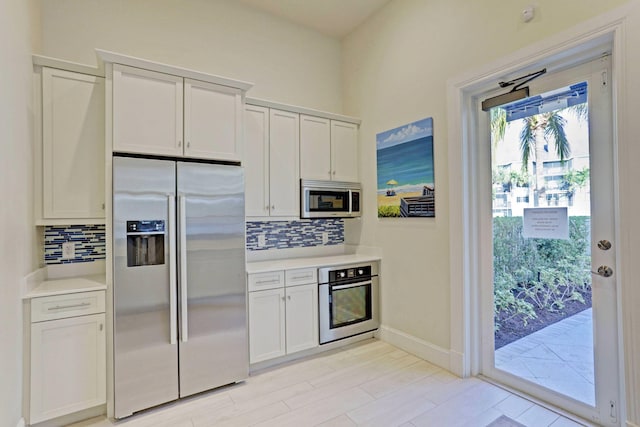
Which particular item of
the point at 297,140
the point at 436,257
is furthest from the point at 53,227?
the point at 436,257

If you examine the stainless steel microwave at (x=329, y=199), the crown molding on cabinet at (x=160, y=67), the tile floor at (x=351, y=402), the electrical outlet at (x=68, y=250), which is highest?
the crown molding on cabinet at (x=160, y=67)

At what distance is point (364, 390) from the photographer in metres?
2.51

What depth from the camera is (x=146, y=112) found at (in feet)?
7.71

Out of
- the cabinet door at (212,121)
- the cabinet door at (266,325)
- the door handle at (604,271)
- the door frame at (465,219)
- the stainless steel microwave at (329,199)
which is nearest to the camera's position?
the door handle at (604,271)

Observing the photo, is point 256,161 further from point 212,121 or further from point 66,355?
point 66,355

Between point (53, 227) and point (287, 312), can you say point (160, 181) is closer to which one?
point (53, 227)

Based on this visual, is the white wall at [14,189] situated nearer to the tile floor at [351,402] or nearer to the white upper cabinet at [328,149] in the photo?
the tile floor at [351,402]

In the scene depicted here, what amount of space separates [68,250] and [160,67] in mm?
1591

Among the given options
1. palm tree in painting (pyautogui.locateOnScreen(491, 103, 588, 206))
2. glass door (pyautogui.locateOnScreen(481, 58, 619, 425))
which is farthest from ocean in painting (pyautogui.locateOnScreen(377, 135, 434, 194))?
palm tree in painting (pyautogui.locateOnScreen(491, 103, 588, 206))

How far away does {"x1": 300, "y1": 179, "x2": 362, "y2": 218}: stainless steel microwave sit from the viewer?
134 inches

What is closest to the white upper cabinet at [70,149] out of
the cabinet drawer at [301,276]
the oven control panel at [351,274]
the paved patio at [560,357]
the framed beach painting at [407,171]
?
the cabinet drawer at [301,276]

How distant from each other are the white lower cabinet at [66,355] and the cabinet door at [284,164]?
165 cm

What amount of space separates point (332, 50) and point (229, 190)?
2518 millimetres

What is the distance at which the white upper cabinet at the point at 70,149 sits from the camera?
2.32 meters
